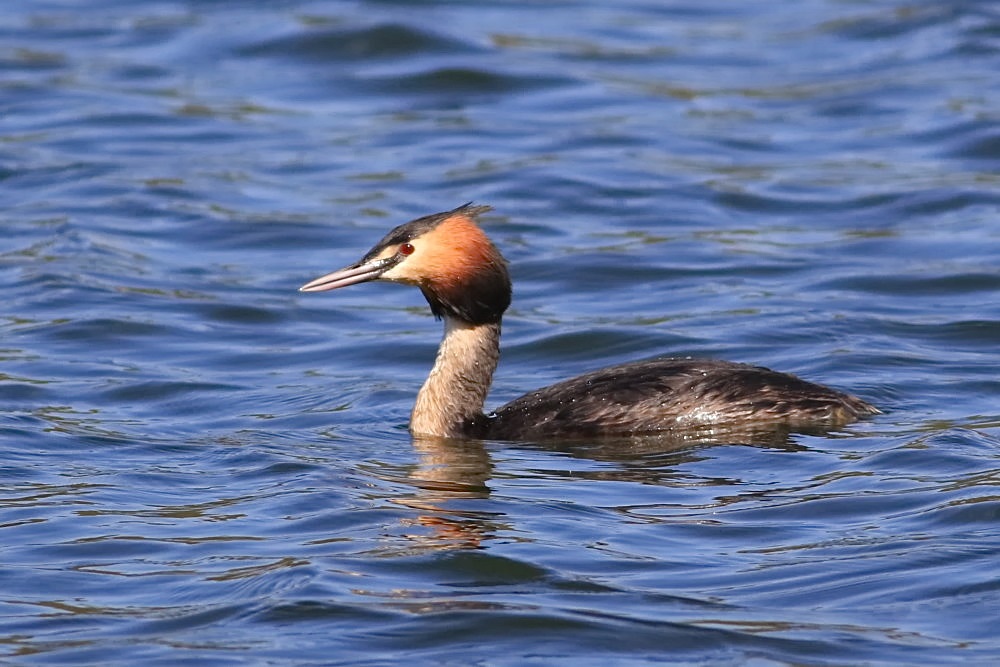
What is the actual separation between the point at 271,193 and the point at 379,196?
34.6 inches

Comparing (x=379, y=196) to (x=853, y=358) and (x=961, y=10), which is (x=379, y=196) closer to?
(x=853, y=358)

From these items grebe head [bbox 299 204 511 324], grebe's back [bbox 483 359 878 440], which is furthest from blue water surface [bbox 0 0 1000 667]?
grebe head [bbox 299 204 511 324]

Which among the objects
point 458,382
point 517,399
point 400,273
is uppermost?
point 400,273

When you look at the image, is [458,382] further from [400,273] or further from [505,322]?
[505,322]

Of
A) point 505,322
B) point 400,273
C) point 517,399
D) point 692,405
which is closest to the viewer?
point 692,405

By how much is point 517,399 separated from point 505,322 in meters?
2.46

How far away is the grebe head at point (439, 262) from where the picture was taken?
32.0 ft

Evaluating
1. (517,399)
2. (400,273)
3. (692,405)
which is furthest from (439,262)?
(692,405)

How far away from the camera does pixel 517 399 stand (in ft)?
33.3

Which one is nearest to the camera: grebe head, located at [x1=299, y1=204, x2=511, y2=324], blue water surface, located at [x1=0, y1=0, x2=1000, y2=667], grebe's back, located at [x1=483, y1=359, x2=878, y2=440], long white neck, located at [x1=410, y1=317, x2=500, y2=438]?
blue water surface, located at [x1=0, y1=0, x2=1000, y2=667]

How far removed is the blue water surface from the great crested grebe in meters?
0.21

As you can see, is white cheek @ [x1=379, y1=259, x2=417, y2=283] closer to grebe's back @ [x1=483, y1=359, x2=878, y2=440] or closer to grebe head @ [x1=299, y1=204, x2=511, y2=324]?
grebe head @ [x1=299, y1=204, x2=511, y2=324]

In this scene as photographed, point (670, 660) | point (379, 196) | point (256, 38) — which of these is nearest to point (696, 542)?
point (670, 660)

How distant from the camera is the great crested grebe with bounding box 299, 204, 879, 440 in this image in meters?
9.52
